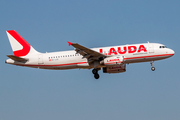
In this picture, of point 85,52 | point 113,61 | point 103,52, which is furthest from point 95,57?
point 113,61

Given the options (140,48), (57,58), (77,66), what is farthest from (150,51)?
(57,58)

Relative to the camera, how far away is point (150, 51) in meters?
48.0

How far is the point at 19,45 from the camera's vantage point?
53.2 metres

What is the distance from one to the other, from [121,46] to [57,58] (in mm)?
10186

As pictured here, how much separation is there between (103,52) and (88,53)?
8.41 ft

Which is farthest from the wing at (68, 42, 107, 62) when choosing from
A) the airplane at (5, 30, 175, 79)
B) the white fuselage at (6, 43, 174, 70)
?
the white fuselage at (6, 43, 174, 70)

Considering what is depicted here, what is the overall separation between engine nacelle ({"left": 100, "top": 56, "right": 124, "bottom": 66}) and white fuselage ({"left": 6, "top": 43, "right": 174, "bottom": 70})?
2.71 ft

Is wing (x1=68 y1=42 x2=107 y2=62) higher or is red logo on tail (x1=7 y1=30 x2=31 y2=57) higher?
red logo on tail (x1=7 y1=30 x2=31 y2=57)

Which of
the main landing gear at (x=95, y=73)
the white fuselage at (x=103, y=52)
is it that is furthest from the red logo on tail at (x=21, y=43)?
the main landing gear at (x=95, y=73)

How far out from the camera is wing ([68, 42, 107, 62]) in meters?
46.1

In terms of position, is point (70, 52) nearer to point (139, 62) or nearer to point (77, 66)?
point (77, 66)

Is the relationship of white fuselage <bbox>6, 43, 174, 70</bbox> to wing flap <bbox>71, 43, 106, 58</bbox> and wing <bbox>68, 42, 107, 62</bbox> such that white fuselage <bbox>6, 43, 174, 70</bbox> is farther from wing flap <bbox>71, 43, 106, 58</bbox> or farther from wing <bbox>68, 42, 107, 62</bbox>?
wing flap <bbox>71, 43, 106, 58</bbox>

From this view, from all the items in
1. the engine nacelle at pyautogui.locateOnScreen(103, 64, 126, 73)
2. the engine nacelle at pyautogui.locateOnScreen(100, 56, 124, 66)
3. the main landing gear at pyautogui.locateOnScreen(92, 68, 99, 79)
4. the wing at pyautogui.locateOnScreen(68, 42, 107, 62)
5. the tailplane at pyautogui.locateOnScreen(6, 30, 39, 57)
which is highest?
the tailplane at pyautogui.locateOnScreen(6, 30, 39, 57)

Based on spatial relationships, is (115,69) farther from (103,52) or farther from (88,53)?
(88,53)
